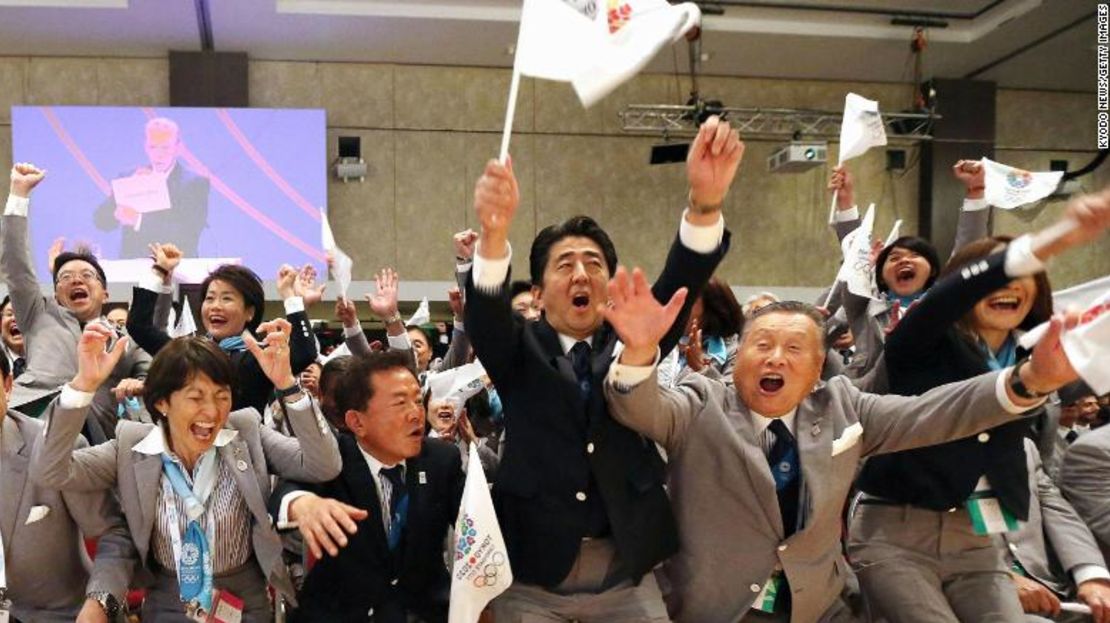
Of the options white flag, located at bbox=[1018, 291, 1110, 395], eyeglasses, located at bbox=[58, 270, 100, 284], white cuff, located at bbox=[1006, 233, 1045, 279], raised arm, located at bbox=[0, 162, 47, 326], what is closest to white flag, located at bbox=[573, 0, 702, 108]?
white cuff, located at bbox=[1006, 233, 1045, 279]

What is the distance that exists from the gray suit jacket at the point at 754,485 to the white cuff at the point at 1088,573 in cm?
88

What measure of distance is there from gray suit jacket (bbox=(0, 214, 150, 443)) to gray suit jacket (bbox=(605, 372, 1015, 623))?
2.35 m

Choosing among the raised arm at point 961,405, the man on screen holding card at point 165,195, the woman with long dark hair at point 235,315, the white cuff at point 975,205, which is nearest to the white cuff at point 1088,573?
the raised arm at point 961,405

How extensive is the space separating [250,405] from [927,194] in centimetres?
900

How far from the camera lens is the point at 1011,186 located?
3.77 m

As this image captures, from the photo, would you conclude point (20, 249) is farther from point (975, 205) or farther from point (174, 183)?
point (174, 183)

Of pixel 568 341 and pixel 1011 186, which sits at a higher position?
pixel 1011 186

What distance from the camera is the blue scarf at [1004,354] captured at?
2.65m

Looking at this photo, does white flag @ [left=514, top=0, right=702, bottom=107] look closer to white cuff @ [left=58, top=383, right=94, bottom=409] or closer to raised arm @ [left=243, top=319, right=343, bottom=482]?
raised arm @ [left=243, top=319, right=343, bottom=482]

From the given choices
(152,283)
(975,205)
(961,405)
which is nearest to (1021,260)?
(961,405)

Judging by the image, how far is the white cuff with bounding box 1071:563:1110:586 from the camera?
282 cm

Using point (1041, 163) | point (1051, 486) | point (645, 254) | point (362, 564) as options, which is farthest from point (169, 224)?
point (1041, 163)

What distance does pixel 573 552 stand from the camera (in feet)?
7.59

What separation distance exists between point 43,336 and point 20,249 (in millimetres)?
352
